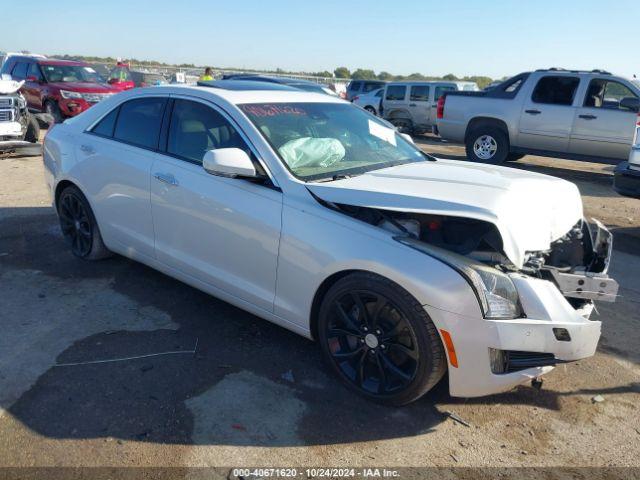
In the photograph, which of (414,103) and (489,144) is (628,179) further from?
(414,103)

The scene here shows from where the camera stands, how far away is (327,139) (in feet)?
13.1

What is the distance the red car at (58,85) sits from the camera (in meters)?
13.8

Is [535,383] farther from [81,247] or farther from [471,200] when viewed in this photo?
[81,247]

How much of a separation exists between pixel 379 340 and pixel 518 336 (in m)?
0.75

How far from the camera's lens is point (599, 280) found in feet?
10.4

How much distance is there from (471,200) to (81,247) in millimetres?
3738

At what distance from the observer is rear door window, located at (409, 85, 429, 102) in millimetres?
17172

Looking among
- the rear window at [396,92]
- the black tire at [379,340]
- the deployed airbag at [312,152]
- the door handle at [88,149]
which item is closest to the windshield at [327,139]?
the deployed airbag at [312,152]

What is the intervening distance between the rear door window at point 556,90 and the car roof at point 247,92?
7.84 meters

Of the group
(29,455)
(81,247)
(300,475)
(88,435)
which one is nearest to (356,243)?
(300,475)

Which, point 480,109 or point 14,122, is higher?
point 480,109

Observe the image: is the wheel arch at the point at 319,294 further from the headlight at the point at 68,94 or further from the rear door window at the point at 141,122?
the headlight at the point at 68,94

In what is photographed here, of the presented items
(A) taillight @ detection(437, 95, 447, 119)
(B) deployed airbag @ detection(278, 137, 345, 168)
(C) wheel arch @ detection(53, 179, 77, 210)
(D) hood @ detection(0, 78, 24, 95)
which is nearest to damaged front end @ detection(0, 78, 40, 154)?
(D) hood @ detection(0, 78, 24, 95)

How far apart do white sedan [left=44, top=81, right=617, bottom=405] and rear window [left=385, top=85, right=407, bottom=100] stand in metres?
13.7
